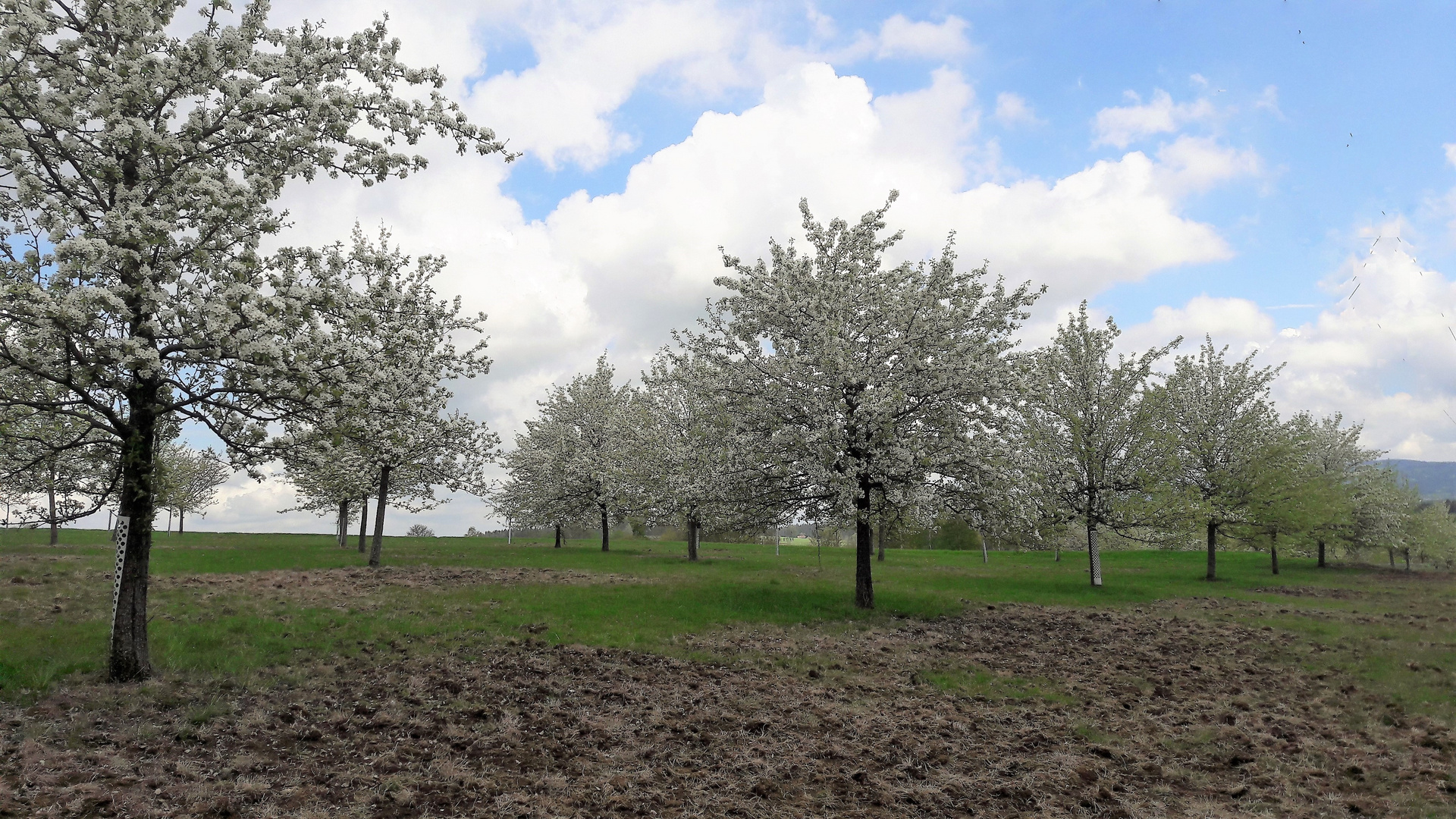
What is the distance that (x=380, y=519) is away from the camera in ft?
99.7

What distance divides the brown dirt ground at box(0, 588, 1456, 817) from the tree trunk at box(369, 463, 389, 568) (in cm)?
1714

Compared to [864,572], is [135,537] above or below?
above

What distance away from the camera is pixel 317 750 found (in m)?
9.04

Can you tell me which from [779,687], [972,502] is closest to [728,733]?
[779,687]

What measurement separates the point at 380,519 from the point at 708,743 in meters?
25.1

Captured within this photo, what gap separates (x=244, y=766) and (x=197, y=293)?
6.38 meters

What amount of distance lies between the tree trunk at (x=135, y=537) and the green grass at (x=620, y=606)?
74 cm

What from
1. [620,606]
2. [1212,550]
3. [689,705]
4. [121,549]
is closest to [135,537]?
[121,549]

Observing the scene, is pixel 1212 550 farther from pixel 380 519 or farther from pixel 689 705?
pixel 380 519

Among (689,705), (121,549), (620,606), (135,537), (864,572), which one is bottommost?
(620,606)

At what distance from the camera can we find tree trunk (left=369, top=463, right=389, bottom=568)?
97.8 ft

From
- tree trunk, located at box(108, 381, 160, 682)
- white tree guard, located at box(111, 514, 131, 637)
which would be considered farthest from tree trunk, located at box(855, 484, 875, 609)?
white tree guard, located at box(111, 514, 131, 637)

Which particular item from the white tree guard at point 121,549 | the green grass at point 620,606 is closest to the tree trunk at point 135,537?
the white tree guard at point 121,549

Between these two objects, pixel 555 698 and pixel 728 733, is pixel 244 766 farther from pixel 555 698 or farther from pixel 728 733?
pixel 728 733
